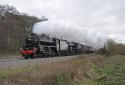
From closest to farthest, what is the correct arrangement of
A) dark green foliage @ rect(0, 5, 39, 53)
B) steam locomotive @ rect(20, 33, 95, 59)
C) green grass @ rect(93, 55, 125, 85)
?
green grass @ rect(93, 55, 125, 85)
steam locomotive @ rect(20, 33, 95, 59)
dark green foliage @ rect(0, 5, 39, 53)

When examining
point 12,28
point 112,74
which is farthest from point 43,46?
point 12,28

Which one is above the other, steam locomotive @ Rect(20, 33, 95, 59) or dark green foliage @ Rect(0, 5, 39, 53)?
dark green foliage @ Rect(0, 5, 39, 53)

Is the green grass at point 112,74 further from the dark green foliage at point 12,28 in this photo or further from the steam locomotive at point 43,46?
the dark green foliage at point 12,28

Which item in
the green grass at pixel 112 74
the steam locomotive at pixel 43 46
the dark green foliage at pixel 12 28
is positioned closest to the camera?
the green grass at pixel 112 74

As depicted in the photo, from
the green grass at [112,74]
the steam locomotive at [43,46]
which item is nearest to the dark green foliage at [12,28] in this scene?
the steam locomotive at [43,46]

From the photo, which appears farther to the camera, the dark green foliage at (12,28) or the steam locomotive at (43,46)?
the dark green foliage at (12,28)

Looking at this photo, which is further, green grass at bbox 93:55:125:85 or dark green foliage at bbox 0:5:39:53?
dark green foliage at bbox 0:5:39:53

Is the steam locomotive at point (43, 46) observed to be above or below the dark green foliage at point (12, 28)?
below

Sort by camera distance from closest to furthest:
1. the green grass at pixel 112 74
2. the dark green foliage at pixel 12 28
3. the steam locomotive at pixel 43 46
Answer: the green grass at pixel 112 74, the steam locomotive at pixel 43 46, the dark green foliage at pixel 12 28

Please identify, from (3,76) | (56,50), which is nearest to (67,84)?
(3,76)

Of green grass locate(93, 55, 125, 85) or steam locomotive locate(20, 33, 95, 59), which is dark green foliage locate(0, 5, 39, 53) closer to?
steam locomotive locate(20, 33, 95, 59)

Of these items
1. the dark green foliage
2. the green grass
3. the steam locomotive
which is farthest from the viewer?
the dark green foliage

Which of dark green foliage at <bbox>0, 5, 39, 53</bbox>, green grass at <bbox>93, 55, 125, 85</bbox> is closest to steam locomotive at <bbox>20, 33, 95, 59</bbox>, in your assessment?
green grass at <bbox>93, 55, 125, 85</bbox>

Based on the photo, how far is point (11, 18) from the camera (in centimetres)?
6372
